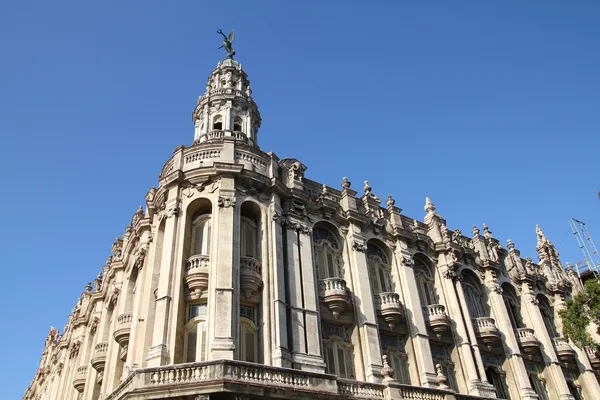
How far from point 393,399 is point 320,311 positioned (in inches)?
205

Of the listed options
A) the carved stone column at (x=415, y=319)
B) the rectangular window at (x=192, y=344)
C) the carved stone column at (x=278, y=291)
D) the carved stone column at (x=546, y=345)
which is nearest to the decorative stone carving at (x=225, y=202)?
the carved stone column at (x=278, y=291)

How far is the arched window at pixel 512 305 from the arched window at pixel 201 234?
825 inches

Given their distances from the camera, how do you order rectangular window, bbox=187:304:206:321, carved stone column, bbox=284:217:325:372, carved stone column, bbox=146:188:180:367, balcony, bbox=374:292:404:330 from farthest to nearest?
balcony, bbox=374:292:404:330
rectangular window, bbox=187:304:206:321
carved stone column, bbox=284:217:325:372
carved stone column, bbox=146:188:180:367

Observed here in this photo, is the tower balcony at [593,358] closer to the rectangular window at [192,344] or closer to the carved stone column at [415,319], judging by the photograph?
the carved stone column at [415,319]

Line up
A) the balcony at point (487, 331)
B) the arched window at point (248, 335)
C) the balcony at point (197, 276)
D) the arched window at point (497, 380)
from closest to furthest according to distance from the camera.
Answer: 1. the arched window at point (248, 335)
2. the balcony at point (197, 276)
3. the arched window at point (497, 380)
4. the balcony at point (487, 331)

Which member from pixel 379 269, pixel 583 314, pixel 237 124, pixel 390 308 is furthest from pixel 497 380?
pixel 237 124

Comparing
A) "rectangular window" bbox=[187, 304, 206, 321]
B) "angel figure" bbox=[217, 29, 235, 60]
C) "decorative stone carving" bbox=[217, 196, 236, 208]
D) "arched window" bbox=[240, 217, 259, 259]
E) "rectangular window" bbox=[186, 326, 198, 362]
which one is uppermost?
"angel figure" bbox=[217, 29, 235, 60]

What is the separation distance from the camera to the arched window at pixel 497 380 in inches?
1134

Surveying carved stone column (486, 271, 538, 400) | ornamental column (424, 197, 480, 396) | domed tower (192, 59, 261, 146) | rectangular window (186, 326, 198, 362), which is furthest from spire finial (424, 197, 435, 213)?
rectangular window (186, 326, 198, 362)

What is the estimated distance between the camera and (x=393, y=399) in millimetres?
20656

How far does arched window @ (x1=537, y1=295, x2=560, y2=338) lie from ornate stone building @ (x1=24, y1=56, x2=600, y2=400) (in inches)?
7.2

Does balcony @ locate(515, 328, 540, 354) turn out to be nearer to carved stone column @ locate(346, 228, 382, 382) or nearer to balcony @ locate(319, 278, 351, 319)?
carved stone column @ locate(346, 228, 382, 382)

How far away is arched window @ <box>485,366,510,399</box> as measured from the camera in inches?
1134

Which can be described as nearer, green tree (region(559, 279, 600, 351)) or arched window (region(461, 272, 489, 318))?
green tree (region(559, 279, 600, 351))
